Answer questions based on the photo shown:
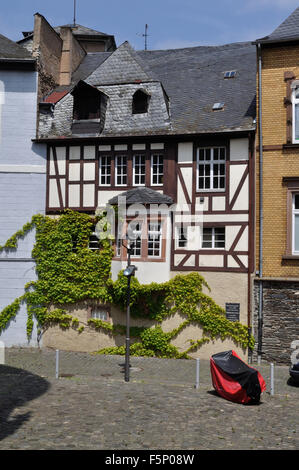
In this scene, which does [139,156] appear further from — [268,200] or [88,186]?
[268,200]

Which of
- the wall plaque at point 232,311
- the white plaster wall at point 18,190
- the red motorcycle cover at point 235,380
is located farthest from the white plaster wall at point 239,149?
the red motorcycle cover at point 235,380

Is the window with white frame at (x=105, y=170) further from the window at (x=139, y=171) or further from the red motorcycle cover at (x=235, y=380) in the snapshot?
the red motorcycle cover at (x=235, y=380)

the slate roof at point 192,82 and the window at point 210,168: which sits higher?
the slate roof at point 192,82

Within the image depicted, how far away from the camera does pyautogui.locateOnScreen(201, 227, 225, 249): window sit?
20375 mm

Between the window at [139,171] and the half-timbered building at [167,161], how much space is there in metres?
0.04

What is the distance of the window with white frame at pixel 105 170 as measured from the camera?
21547mm

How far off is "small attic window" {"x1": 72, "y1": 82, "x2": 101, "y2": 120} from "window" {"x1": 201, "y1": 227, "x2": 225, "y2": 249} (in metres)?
6.56

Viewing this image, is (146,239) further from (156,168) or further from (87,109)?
(87,109)

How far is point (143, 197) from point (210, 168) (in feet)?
9.01

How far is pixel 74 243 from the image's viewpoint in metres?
21.8

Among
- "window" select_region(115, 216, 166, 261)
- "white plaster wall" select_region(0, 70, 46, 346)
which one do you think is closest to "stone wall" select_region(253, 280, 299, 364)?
"window" select_region(115, 216, 166, 261)

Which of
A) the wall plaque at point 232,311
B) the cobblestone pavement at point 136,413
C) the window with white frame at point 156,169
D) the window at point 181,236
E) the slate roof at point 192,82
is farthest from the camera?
the window with white frame at point 156,169
